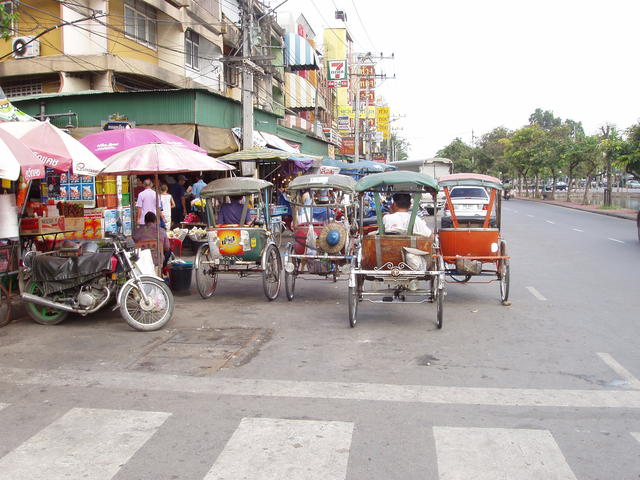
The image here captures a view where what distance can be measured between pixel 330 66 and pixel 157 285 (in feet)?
113

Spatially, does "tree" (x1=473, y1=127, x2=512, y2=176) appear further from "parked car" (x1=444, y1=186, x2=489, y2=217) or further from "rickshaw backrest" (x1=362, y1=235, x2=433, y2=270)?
"rickshaw backrest" (x1=362, y1=235, x2=433, y2=270)

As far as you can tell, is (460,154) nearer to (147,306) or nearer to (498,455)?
(147,306)

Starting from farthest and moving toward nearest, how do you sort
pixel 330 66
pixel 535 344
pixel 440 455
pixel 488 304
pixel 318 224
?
pixel 330 66, pixel 318 224, pixel 488 304, pixel 535 344, pixel 440 455

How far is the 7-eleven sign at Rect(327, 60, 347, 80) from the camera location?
39444mm

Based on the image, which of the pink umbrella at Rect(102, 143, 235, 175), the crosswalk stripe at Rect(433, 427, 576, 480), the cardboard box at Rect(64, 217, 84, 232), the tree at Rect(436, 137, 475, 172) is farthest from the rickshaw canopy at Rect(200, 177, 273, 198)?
the tree at Rect(436, 137, 475, 172)

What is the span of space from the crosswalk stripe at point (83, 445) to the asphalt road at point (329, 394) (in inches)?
0.6

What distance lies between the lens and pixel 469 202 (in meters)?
21.9

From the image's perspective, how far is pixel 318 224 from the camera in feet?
33.2

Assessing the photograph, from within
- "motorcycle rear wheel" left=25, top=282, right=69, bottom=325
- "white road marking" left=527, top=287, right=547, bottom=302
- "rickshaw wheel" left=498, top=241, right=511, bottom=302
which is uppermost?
"rickshaw wheel" left=498, top=241, right=511, bottom=302

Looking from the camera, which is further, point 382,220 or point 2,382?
point 382,220

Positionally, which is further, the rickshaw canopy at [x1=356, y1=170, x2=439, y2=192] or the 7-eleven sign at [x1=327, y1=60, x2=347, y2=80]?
the 7-eleven sign at [x1=327, y1=60, x2=347, y2=80]

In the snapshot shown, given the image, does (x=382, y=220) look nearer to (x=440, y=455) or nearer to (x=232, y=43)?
(x=440, y=455)

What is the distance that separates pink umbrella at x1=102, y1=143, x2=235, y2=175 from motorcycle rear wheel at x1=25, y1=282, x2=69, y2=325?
87.3 inches

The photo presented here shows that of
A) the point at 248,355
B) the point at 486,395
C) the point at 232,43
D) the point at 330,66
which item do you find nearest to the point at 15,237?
the point at 248,355
